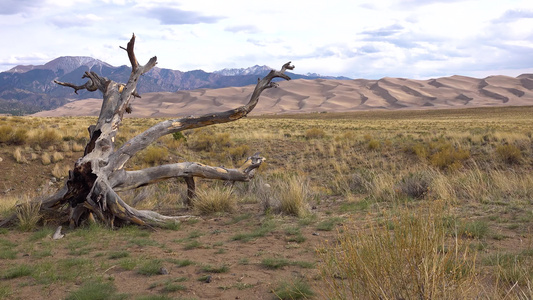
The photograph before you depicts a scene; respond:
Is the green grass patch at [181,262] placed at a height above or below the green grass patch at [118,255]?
above

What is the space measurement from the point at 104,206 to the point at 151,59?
4.10 metres

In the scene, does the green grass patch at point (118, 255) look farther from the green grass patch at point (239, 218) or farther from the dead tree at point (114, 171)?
the green grass patch at point (239, 218)

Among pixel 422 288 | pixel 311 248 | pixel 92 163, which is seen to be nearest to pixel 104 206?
pixel 92 163

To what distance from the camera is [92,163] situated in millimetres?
7820

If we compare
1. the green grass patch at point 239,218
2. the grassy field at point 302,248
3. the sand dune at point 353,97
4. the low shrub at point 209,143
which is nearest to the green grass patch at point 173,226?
the grassy field at point 302,248

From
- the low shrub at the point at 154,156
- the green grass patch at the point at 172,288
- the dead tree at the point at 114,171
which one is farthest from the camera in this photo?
the low shrub at the point at 154,156

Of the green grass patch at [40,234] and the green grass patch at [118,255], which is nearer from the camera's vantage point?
the green grass patch at [118,255]

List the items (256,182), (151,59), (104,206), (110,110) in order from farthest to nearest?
(256,182)
(151,59)
(110,110)
(104,206)

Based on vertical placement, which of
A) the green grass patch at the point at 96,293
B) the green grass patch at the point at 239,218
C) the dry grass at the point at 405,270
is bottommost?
the green grass patch at the point at 239,218

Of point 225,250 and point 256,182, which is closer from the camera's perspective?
point 225,250

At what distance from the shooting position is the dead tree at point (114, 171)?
7.57m

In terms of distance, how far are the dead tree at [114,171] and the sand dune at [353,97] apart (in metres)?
107

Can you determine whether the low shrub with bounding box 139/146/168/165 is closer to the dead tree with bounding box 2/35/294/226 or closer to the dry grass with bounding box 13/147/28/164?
the dry grass with bounding box 13/147/28/164

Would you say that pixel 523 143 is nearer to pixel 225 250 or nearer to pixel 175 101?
pixel 225 250
